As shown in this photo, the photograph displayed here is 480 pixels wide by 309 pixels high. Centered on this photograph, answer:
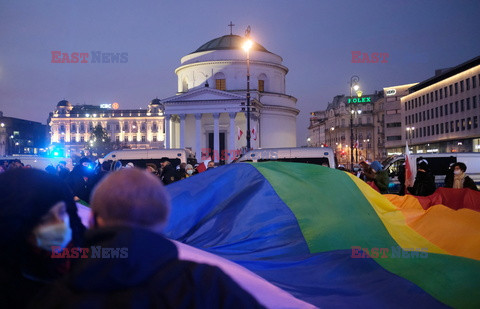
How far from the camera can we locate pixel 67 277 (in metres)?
1.84

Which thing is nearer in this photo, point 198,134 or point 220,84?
point 198,134

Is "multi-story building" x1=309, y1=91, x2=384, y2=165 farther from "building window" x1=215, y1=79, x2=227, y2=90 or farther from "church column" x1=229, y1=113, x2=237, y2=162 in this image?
"church column" x1=229, y1=113, x2=237, y2=162

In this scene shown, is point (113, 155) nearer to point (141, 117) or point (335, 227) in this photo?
point (335, 227)

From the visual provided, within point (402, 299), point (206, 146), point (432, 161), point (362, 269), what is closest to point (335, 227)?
point (362, 269)

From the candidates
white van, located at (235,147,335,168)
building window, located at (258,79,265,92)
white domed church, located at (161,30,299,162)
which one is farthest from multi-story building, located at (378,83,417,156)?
white van, located at (235,147,335,168)

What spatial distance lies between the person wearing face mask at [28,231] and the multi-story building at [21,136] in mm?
147307

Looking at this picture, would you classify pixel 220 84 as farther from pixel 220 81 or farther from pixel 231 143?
pixel 231 143

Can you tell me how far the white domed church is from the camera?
6197 centimetres

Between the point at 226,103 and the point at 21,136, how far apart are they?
407 ft

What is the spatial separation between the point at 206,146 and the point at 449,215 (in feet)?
200

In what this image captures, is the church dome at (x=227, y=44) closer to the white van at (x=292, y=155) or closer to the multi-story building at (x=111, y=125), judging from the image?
the white van at (x=292, y=155)

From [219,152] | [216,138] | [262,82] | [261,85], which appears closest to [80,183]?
[216,138]

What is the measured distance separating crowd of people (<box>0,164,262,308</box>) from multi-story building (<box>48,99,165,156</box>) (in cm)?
14328

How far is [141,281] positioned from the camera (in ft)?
6.02
